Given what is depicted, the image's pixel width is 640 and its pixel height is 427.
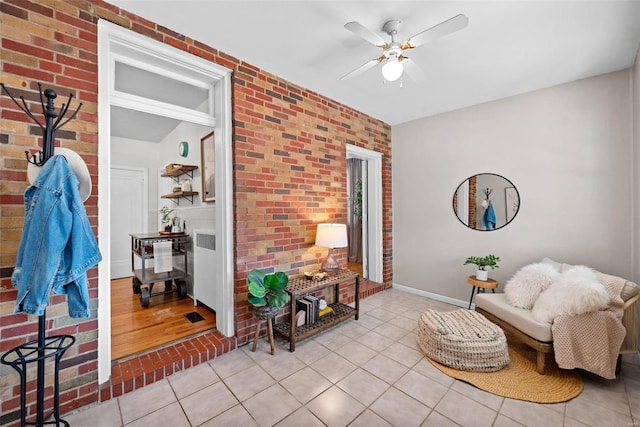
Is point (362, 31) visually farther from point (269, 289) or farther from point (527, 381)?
point (527, 381)

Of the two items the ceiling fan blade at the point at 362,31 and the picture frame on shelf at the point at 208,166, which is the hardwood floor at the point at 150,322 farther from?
the ceiling fan blade at the point at 362,31

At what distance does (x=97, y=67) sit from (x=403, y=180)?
367 cm

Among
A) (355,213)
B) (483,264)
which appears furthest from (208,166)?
(483,264)

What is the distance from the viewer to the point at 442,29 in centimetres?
159

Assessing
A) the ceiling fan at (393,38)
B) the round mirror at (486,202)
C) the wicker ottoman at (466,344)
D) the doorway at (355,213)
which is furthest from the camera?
the doorway at (355,213)

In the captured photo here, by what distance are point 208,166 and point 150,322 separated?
1.84 meters

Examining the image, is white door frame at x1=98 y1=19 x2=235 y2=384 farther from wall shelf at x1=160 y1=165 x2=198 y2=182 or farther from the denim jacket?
wall shelf at x1=160 y1=165 x2=198 y2=182

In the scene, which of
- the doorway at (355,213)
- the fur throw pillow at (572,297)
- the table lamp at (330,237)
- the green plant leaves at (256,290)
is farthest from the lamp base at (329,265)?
the doorway at (355,213)

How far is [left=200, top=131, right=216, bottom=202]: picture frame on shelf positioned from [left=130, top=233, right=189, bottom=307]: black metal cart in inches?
31.7

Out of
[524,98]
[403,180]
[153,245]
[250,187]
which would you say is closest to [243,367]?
[250,187]

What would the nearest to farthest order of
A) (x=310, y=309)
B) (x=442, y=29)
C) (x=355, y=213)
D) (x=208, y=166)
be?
(x=442, y=29) < (x=310, y=309) < (x=208, y=166) < (x=355, y=213)

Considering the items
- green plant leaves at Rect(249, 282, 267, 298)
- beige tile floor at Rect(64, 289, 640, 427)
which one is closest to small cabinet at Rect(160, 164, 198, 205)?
green plant leaves at Rect(249, 282, 267, 298)

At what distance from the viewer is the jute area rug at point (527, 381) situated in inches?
70.9

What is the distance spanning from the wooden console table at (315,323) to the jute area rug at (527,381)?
980mm
